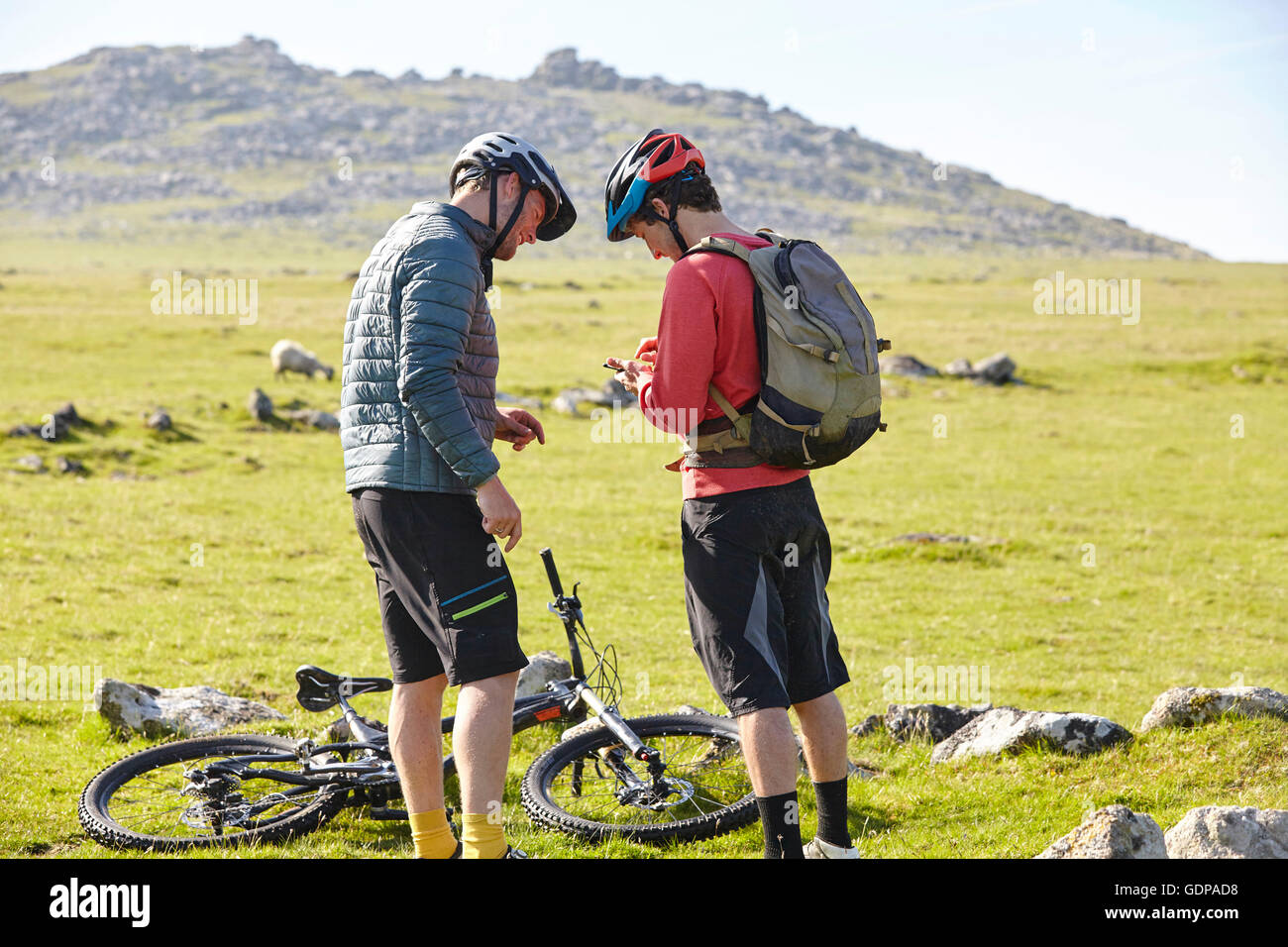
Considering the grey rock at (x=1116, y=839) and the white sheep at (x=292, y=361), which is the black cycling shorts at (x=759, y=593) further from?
the white sheep at (x=292, y=361)

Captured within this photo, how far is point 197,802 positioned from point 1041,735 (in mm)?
4805

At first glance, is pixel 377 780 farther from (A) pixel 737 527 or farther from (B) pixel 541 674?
(B) pixel 541 674

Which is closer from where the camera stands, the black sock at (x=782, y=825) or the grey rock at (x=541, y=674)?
the black sock at (x=782, y=825)

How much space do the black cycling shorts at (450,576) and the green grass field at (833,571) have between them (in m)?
1.40

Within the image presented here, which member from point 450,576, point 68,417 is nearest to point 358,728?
point 450,576

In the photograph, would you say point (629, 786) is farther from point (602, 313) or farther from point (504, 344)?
point (602, 313)

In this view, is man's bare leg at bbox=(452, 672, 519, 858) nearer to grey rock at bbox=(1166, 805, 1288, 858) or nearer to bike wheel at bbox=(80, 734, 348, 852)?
bike wheel at bbox=(80, 734, 348, 852)

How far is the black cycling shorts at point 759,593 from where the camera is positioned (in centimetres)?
409

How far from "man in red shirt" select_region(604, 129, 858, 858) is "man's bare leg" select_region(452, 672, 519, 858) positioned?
84 centimetres

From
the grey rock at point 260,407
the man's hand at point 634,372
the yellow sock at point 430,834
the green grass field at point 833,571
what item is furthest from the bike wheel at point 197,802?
the grey rock at point 260,407

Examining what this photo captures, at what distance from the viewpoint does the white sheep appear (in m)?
30.9

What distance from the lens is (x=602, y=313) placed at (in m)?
57.4

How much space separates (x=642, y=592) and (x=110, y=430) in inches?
516
